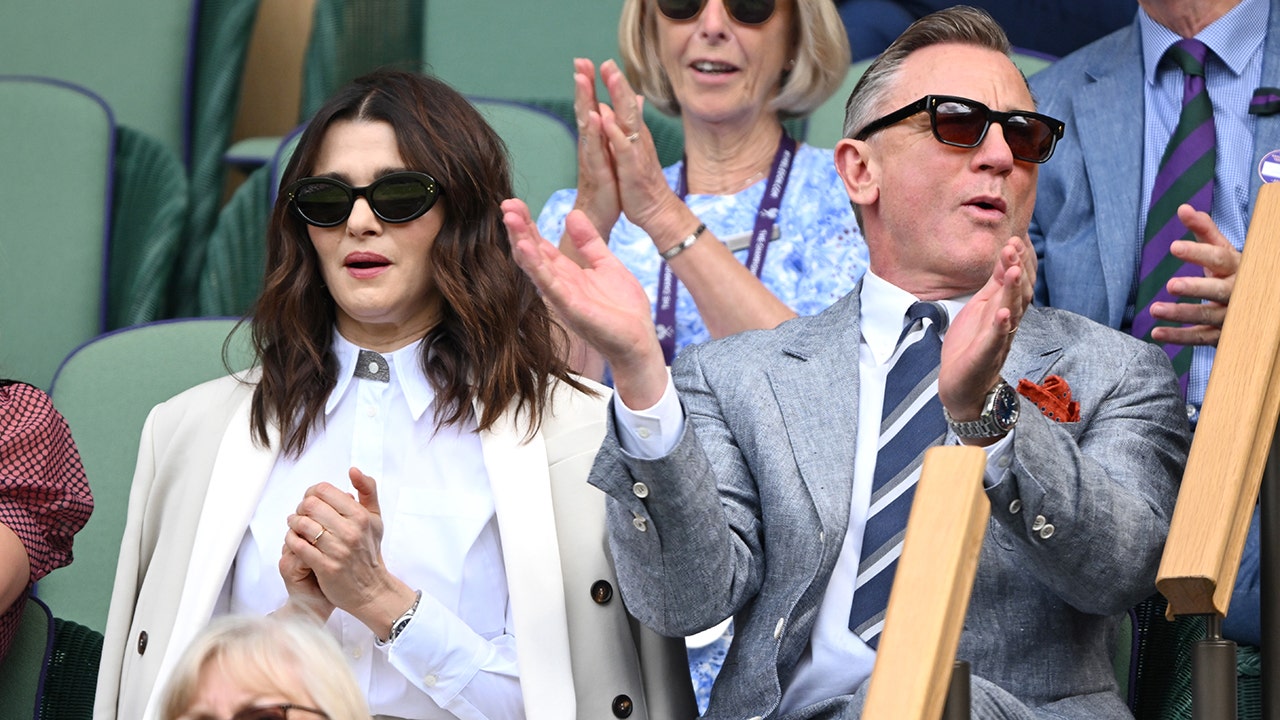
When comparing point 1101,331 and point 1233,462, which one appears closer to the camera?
point 1233,462

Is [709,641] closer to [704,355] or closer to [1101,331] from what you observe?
[704,355]

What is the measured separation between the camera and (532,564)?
242 cm

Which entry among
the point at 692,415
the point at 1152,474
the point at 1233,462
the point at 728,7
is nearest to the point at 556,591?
the point at 692,415

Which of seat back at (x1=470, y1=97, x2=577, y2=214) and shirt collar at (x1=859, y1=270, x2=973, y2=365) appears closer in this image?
shirt collar at (x1=859, y1=270, x2=973, y2=365)

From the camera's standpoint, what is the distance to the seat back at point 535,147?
3.63 meters

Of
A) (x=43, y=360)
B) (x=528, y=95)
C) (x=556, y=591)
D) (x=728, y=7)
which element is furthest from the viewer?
(x=528, y=95)

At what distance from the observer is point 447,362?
2.59 metres

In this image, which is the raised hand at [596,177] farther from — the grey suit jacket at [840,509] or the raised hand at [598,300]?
the raised hand at [598,300]

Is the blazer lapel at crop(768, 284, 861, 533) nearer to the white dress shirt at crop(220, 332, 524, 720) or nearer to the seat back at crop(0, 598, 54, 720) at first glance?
the white dress shirt at crop(220, 332, 524, 720)

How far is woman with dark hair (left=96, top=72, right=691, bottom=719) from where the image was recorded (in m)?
2.37

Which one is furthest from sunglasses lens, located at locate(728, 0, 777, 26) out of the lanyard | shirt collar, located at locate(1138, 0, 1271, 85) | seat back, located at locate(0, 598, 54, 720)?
seat back, located at locate(0, 598, 54, 720)

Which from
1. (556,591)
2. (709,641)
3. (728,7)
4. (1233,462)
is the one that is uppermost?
(728,7)

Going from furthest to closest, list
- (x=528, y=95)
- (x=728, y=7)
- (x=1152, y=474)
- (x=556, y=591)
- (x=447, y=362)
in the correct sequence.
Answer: (x=528, y=95), (x=728, y=7), (x=447, y=362), (x=556, y=591), (x=1152, y=474)

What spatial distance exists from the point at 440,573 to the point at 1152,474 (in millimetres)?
980
